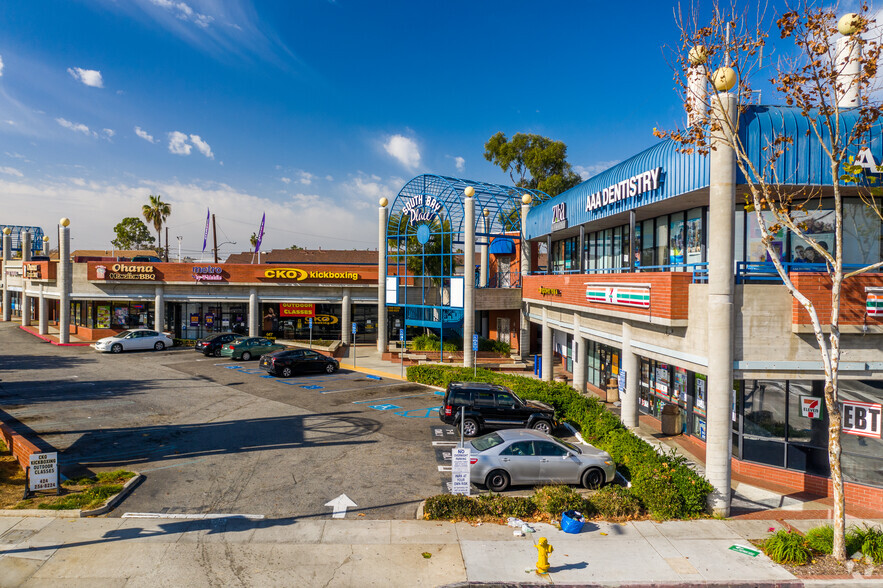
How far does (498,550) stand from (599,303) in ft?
34.8

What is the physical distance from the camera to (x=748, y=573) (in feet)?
31.4

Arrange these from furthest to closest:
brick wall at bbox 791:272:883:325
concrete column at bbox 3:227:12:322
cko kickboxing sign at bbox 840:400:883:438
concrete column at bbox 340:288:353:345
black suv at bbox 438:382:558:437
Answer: concrete column at bbox 3:227:12:322, concrete column at bbox 340:288:353:345, black suv at bbox 438:382:558:437, cko kickboxing sign at bbox 840:400:883:438, brick wall at bbox 791:272:883:325

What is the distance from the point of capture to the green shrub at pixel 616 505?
11.8 m

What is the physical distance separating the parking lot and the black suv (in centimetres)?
84

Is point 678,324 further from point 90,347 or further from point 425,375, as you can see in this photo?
Result: point 90,347

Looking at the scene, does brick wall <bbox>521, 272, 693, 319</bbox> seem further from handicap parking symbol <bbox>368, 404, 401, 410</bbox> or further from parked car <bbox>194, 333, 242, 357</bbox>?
parked car <bbox>194, 333, 242, 357</bbox>

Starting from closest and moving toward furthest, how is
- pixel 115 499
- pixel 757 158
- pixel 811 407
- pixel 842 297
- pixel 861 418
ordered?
pixel 115 499, pixel 842 297, pixel 861 418, pixel 757 158, pixel 811 407

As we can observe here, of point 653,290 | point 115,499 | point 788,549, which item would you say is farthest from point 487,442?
point 115,499

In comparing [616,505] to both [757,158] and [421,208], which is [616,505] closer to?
[757,158]

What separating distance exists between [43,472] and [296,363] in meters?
16.3

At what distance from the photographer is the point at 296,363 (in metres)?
28.5

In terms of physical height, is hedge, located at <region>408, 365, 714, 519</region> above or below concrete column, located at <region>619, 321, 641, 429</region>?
below

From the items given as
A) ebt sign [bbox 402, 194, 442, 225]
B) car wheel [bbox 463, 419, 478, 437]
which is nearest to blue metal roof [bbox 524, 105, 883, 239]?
car wheel [bbox 463, 419, 478, 437]

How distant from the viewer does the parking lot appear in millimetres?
12883
